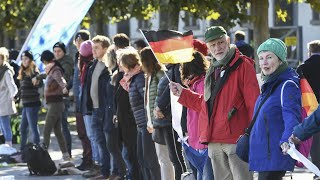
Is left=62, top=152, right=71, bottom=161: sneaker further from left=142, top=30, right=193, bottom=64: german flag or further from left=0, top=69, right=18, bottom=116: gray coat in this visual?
left=142, top=30, right=193, bottom=64: german flag

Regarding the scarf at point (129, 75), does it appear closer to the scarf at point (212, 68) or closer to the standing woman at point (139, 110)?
the standing woman at point (139, 110)

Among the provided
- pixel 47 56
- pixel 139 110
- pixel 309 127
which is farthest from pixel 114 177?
pixel 309 127

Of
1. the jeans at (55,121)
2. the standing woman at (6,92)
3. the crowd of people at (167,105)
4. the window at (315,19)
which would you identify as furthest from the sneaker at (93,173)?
the window at (315,19)

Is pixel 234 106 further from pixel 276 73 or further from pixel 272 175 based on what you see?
pixel 272 175

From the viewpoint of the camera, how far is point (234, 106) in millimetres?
8195

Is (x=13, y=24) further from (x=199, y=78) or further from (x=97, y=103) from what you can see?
(x=199, y=78)

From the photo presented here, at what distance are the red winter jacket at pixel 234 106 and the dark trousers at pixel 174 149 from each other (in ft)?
6.14

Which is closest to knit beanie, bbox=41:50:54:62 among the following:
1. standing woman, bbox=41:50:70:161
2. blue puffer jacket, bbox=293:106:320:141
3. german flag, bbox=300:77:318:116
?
standing woman, bbox=41:50:70:161

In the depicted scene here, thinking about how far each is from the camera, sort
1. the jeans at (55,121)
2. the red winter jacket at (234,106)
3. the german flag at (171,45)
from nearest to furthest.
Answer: the red winter jacket at (234,106) → the german flag at (171,45) → the jeans at (55,121)

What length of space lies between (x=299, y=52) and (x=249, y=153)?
1254 inches

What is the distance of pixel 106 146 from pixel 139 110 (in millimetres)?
1831

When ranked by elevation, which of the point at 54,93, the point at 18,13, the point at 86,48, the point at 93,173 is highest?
the point at 18,13

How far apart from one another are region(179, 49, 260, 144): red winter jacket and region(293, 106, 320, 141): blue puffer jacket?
140 centimetres

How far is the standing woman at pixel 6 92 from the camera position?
53.4 feet
